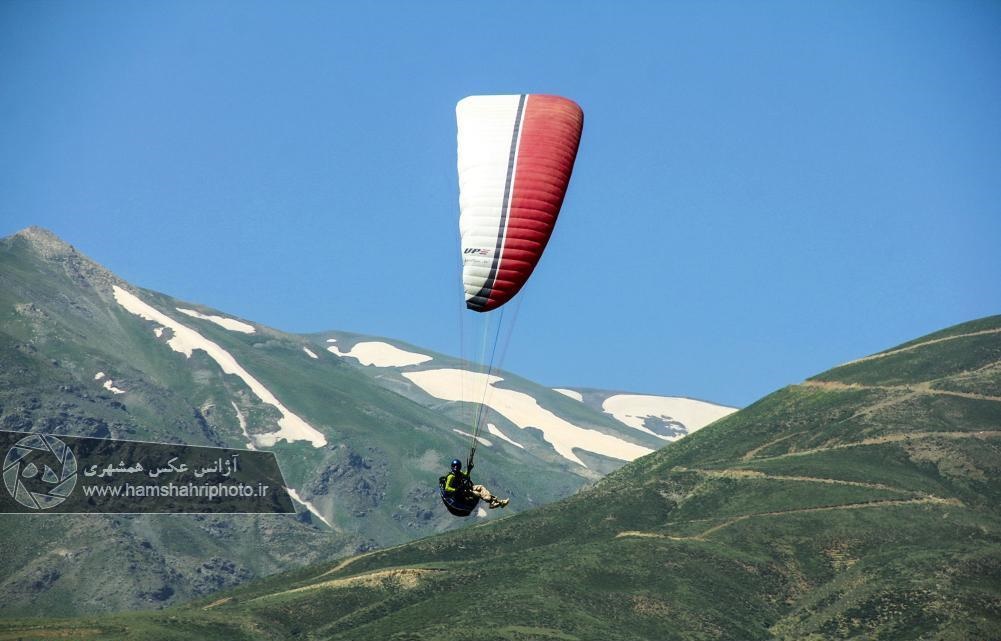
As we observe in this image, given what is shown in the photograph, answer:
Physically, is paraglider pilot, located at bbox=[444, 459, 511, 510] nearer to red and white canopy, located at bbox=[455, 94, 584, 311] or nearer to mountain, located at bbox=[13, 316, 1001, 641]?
red and white canopy, located at bbox=[455, 94, 584, 311]

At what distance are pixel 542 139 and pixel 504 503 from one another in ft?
68.1

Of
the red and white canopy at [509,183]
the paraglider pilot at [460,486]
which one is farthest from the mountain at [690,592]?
the red and white canopy at [509,183]

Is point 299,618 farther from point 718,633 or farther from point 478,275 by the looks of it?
point 478,275

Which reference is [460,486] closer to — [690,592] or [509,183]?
[509,183]

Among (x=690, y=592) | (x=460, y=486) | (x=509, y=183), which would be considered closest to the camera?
(x=460, y=486)

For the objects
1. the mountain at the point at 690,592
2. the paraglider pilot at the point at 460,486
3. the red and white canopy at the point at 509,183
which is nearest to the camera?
the paraglider pilot at the point at 460,486

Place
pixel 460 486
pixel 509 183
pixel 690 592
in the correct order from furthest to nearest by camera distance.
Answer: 1. pixel 690 592
2. pixel 509 183
3. pixel 460 486

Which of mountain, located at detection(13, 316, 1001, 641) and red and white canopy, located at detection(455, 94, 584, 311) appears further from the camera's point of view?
mountain, located at detection(13, 316, 1001, 641)

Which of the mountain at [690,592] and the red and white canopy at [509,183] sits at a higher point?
the red and white canopy at [509,183]

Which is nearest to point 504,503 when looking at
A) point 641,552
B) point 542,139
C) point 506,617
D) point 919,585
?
point 542,139

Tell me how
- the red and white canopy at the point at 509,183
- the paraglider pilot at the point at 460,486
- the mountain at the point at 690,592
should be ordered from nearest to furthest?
the paraglider pilot at the point at 460,486, the red and white canopy at the point at 509,183, the mountain at the point at 690,592

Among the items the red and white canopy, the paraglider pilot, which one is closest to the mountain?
the paraglider pilot

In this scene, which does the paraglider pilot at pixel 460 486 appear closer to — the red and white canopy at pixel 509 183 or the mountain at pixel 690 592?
the red and white canopy at pixel 509 183

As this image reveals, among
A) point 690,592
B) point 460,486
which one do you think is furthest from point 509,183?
point 690,592
